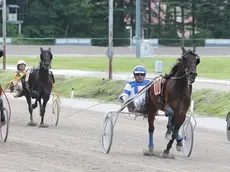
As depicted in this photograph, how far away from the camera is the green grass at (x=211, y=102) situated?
70.2 feet

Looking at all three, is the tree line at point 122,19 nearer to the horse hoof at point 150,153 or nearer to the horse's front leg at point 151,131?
the horse's front leg at point 151,131

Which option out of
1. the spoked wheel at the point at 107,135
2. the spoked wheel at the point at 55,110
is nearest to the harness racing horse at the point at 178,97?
the spoked wheel at the point at 107,135

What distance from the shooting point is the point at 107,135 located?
42.6 ft

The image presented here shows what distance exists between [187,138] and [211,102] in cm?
995

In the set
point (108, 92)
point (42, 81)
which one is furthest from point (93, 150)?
point (108, 92)

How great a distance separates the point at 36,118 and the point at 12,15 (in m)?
58.0

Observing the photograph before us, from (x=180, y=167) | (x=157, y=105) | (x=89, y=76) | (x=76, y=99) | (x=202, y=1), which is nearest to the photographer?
(x=180, y=167)

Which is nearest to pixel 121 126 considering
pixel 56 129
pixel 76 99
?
pixel 56 129

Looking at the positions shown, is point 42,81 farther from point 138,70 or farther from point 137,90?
point 138,70

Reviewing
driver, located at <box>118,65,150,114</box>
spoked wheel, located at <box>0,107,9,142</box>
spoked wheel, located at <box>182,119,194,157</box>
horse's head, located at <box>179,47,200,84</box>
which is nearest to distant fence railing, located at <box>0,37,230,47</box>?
spoked wheel, located at <box>0,107,9,142</box>

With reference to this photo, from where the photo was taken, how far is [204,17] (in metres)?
76.8

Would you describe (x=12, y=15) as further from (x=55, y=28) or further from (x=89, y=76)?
(x=89, y=76)

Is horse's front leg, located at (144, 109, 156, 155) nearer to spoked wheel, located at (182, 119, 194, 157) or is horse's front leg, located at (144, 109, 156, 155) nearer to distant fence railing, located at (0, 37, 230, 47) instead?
spoked wheel, located at (182, 119, 194, 157)

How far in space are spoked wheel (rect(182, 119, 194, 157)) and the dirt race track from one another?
152mm
